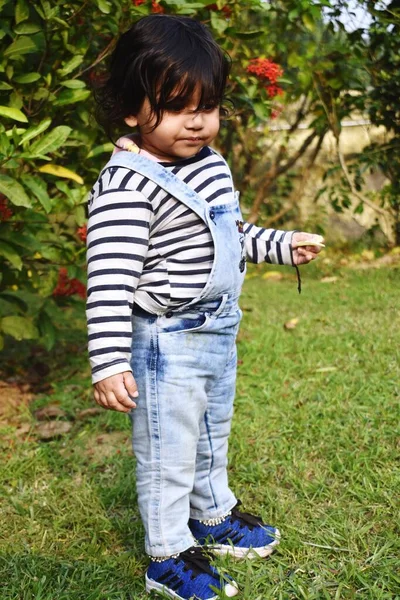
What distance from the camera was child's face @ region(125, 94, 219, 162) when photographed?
176 cm

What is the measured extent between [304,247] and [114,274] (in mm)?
603

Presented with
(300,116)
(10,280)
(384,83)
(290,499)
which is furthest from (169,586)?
(300,116)

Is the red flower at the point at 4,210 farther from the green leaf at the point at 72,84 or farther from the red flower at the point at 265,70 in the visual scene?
the red flower at the point at 265,70

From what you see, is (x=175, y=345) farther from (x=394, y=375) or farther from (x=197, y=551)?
(x=394, y=375)

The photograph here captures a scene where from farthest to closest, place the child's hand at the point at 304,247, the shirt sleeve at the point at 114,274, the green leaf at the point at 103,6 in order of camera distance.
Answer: the green leaf at the point at 103,6 → the child's hand at the point at 304,247 → the shirt sleeve at the point at 114,274

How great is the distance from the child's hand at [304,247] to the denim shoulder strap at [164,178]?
0.36 m

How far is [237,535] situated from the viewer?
6.99ft

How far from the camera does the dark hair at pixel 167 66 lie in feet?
5.65

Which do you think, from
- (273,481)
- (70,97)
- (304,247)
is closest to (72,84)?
(70,97)

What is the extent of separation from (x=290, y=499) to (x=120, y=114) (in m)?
1.31

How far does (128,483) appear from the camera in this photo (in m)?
2.56

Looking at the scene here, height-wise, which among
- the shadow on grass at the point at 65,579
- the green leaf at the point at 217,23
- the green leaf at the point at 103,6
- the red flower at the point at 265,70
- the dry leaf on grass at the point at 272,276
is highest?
the green leaf at the point at 103,6

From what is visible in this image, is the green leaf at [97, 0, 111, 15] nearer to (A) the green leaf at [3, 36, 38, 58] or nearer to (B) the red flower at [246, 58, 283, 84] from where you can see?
(A) the green leaf at [3, 36, 38, 58]

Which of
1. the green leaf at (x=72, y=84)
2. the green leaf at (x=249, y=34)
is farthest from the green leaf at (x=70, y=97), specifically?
the green leaf at (x=249, y=34)
